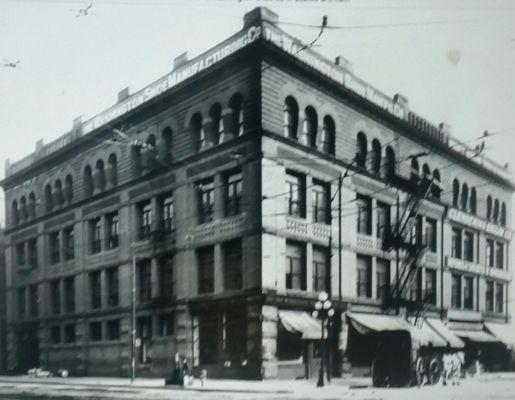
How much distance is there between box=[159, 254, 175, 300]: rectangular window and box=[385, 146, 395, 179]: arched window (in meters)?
9.45

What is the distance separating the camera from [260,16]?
14.9 meters

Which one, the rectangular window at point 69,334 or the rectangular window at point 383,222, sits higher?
the rectangular window at point 383,222

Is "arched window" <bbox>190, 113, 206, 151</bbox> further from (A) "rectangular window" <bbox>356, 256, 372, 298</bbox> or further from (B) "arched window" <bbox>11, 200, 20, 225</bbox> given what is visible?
(B) "arched window" <bbox>11, 200, 20, 225</bbox>

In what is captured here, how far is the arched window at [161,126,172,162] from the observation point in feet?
78.0

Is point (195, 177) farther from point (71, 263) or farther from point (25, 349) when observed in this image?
point (25, 349)

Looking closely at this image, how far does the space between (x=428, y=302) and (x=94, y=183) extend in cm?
1585

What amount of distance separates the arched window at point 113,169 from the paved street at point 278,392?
29.6 ft

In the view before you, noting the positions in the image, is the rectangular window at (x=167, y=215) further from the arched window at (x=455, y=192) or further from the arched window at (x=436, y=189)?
the arched window at (x=455, y=192)

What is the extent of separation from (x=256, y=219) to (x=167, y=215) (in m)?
4.92

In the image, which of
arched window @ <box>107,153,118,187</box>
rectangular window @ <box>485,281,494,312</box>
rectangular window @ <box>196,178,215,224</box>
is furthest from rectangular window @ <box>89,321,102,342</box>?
rectangular window @ <box>485,281,494,312</box>

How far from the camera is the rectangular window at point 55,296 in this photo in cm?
2938

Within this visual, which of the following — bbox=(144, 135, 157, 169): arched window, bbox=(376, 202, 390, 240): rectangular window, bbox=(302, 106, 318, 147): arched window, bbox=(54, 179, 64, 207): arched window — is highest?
bbox=(302, 106, 318, 147): arched window

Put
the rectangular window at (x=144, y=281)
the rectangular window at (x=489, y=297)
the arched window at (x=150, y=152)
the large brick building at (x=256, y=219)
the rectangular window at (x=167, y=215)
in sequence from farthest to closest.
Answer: the rectangular window at (x=489, y=297) < the rectangular window at (x=144, y=281) < the arched window at (x=150, y=152) < the rectangular window at (x=167, y=215) < the large brick building at (x=256, y=219)

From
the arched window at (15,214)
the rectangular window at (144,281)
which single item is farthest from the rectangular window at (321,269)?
the arched window at (15,214)
